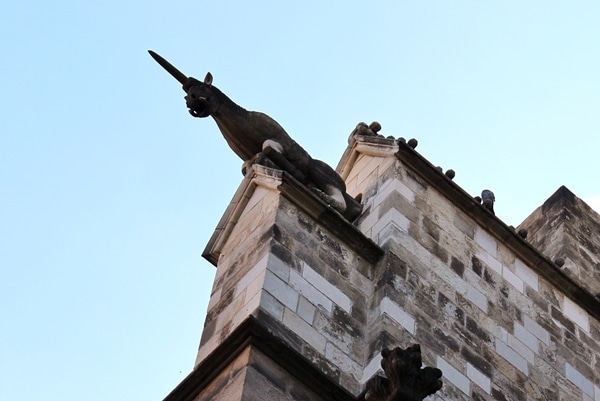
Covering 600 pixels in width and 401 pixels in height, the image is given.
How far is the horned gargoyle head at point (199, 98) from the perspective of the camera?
1120 centimetres

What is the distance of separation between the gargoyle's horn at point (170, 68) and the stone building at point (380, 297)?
3.19 ft

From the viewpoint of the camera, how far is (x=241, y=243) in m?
10.5

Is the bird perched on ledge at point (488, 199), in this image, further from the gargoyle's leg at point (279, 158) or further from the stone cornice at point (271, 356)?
the stone cornice at point (271, 356)

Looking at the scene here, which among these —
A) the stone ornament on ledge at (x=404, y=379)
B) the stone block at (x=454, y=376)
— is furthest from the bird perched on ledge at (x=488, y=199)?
the stone ornament on ledge at (x=404, y=379)

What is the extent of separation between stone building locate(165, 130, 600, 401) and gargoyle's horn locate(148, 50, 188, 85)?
97 centimetres

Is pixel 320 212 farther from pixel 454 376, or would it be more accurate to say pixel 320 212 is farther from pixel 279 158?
pixel 454 376

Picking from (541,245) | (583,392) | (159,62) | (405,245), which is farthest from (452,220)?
(541,245)

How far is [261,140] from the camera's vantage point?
1134cm

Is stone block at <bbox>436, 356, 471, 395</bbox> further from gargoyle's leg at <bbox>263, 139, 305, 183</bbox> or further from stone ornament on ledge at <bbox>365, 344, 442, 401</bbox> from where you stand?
gargoyle's leg at <bbox>263, 139, 305, 183</bbox>

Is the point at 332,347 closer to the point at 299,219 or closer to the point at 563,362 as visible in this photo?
the point at 299,219

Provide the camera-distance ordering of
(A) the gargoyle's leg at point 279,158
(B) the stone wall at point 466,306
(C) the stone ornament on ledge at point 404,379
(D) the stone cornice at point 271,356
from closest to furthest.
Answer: (C) the stone ornament on ledge at point 404,379 < (D) the stone cornice at point 271,356 < (B) the stone wall at point 466,306 < (A) the gargoyle's leg at point 279,158

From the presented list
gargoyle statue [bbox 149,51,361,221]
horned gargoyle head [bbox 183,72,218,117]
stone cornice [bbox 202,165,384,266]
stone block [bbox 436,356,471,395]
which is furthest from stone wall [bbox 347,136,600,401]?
horned gargoyle head [bbox 183,72,218,117]

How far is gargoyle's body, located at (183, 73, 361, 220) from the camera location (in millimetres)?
11203

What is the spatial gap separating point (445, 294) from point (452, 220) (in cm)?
101
